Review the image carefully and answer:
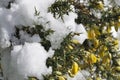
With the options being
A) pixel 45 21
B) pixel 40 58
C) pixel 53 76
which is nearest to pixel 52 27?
pixel 45 21

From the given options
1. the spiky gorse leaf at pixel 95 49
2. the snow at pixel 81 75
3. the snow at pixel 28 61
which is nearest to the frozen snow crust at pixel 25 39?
the snow at pixel 28 61

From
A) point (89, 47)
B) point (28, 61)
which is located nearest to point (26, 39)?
point (28, 61)

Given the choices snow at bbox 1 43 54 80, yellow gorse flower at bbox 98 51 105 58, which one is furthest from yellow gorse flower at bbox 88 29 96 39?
snow at bbox 1 43 54 80

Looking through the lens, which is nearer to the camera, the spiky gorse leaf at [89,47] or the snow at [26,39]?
the spiky gorse leaf at [89,47]

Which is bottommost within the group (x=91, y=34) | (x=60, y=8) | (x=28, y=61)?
(x=28, y=61)

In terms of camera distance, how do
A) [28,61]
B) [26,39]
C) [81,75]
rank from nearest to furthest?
[28,61] < [26,39] < [81,75]

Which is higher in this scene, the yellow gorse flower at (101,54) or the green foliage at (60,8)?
the green foliage at (60,8)

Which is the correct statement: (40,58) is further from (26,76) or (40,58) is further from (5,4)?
(5,4)

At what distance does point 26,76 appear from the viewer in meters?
2.36

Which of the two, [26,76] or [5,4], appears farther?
[5,4]

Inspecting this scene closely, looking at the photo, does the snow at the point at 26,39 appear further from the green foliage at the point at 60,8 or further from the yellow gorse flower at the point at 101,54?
the yellow gorse flower at the point at 101,54

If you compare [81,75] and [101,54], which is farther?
[81,75]

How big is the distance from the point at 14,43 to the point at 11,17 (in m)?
0.16

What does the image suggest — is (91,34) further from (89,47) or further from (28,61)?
(28,61)
